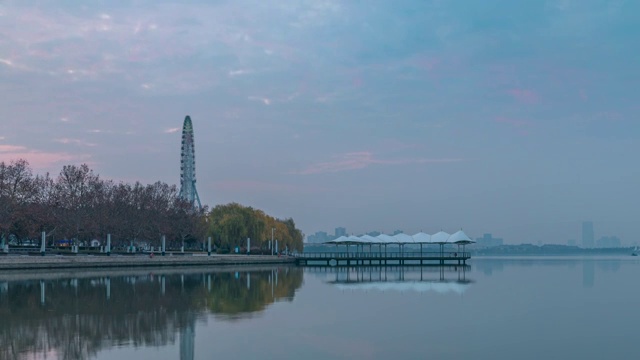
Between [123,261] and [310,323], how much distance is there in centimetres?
3916

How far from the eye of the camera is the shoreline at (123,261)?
47.7 metres

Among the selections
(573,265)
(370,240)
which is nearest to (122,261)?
(370,240)

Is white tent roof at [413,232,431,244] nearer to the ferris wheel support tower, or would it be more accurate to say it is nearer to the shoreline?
the shoreline

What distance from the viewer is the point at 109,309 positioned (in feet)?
80.5

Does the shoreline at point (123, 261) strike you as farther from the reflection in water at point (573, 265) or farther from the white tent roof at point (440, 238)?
the reflection in water at point (573, 265)

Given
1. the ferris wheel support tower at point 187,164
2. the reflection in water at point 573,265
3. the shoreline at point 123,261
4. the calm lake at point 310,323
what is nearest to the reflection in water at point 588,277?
the reflection in water at point 573,265

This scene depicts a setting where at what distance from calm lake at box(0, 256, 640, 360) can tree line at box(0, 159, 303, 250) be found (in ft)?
61.5

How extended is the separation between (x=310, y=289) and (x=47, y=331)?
755 inches

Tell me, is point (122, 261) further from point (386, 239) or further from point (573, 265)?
point (573, 265)

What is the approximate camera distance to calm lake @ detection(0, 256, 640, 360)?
54.8 ft

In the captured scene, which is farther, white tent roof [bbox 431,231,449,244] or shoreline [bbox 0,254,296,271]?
white tent roof [bbox 431,231,449,244]

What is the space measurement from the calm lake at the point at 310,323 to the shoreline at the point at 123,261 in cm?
1187

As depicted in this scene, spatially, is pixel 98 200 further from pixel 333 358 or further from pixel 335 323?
pixel 333 358

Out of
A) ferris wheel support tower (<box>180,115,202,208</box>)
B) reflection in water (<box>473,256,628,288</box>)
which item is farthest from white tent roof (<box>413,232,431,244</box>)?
ferris wheel support tower (<box>180,115,202,208</box>)
